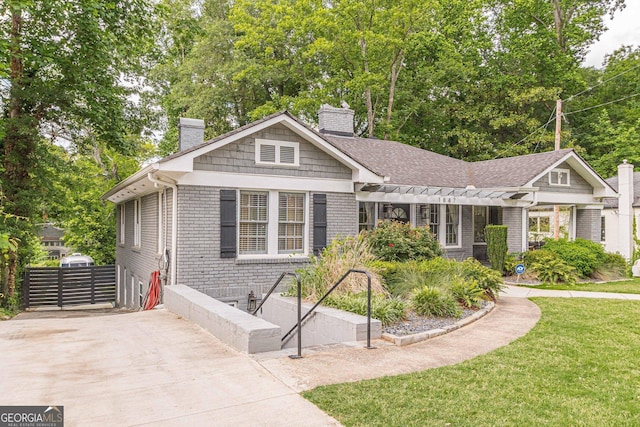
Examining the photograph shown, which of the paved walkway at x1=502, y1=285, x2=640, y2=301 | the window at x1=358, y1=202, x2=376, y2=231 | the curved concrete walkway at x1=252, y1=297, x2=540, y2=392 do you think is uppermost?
the window at x1=358, y1=202, x2=376, y2=231

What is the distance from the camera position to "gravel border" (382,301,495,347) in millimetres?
6512

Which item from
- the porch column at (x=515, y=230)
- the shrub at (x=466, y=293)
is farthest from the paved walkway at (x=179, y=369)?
the porch column at (x=515, y=230)

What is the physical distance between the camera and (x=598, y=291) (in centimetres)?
1177

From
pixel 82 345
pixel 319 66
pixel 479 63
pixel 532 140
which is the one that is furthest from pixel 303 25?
pixel 82 345

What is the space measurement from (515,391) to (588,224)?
601 inches

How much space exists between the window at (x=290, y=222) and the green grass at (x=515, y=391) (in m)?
6.06

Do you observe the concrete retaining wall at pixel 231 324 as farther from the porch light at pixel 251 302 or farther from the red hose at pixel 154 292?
the red hose at pixel 154 292

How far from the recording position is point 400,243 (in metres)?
11.7

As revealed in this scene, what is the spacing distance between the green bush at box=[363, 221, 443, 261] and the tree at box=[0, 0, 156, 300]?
8.78m

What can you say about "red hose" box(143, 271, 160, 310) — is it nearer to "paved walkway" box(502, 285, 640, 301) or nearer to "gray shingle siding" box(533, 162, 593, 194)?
"paved walkway" box(502, 285, 640, 301)

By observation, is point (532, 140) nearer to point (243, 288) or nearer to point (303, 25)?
point (303, 25)

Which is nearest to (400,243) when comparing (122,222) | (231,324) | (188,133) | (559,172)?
(231,324)

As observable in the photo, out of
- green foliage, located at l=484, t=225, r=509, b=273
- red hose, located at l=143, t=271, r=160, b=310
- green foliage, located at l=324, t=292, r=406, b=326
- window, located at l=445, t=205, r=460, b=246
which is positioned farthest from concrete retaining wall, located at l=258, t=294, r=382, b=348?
window, located at l=445, t=205, r=460, b=246

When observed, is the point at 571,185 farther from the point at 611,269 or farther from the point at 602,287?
the point at 602,287
